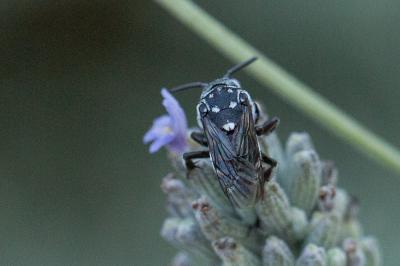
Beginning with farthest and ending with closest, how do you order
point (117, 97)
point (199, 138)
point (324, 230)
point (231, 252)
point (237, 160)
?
point (117, 97)
point (199, 138)
point (324, 230)
point (231, 252)
point (237, 160)

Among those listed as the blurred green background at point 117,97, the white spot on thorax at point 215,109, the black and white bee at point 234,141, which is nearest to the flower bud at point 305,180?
the black and white bee at point 234,141

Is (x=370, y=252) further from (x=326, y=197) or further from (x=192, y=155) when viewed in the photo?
(x=192, y=155)

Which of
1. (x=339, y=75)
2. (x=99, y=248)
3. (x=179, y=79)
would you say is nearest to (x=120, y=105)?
(x=179, y=79)

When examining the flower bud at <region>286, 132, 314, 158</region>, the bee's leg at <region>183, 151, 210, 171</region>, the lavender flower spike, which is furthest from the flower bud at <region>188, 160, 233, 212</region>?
the flower bud at <region>286, 132, 314, 158</region>

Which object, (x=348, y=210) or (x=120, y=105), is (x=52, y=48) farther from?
(x=348, y=210)

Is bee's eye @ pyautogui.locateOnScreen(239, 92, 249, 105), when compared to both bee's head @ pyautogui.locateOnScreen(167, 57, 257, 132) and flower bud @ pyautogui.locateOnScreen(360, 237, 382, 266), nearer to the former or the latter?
bee's head @ pyautogui.locateOnScreen(167, 57, 257, 132)

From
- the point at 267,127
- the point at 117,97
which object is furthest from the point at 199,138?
the point at 117,97
